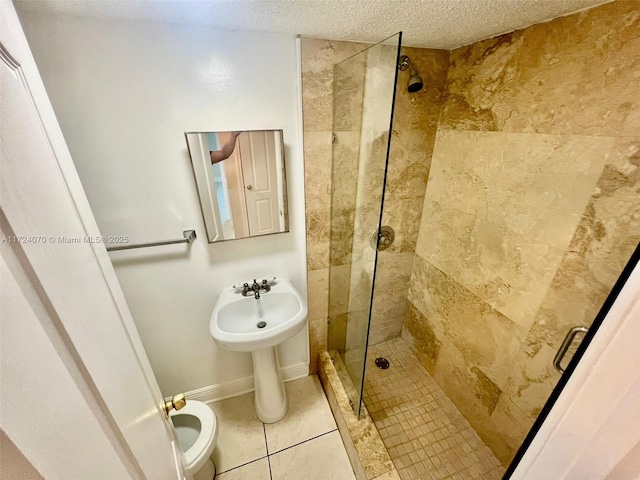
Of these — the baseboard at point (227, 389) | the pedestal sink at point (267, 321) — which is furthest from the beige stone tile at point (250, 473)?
the baseboard at point (227, 389)

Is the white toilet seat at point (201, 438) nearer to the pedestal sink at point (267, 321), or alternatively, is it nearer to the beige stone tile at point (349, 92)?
the pedestal sink at point (267, 321)

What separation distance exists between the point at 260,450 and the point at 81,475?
58.8 inches

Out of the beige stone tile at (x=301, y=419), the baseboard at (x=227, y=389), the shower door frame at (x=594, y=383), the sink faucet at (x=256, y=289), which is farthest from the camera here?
the baseboard at (x=227, y=389)

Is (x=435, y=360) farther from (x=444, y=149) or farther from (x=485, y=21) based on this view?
(x=485, y=21)

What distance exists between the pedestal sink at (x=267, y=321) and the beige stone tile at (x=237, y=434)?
0.27 feet

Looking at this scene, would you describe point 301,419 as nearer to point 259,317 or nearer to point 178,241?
point 259,317

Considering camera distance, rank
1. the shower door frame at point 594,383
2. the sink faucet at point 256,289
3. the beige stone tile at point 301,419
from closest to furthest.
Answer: the shower door frame at point 594,383
the sink faucet at point 256,289
the beige stone tile at point 301,419

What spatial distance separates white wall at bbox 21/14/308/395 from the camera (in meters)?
0.98

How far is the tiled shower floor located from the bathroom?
0.10 meters

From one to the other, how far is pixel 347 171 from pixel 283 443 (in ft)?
5.39

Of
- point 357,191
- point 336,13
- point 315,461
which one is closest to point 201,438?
point 315,461

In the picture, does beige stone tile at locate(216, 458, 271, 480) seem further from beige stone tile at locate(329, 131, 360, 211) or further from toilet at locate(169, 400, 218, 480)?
beige stone tile at locate(329, 131, 360, 211)

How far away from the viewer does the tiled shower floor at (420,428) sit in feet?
4.52

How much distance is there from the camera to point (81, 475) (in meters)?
0.34
